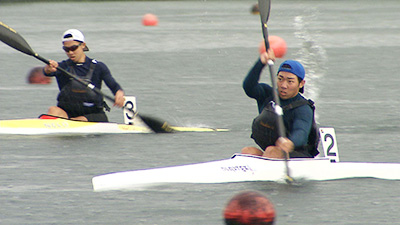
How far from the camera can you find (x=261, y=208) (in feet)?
17.9

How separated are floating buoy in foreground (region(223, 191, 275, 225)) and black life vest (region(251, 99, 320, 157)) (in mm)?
1972

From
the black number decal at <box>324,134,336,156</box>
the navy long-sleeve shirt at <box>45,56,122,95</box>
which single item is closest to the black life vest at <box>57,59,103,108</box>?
the navy long-sleeve shirt at <box>45,56,122,95</box>

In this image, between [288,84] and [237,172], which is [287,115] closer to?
[288,84]

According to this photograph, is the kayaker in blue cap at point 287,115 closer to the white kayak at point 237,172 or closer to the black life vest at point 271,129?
the black life vest at point 271,129

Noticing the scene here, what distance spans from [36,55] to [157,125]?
155 cm

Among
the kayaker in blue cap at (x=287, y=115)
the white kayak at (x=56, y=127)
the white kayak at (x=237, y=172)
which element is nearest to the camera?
the white kayak at (x=237, y=172)

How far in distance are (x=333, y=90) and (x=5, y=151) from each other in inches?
248

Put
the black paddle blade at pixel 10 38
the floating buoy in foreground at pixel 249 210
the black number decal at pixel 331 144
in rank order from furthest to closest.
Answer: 1. the black paddle blade at pixel 10 38
2. the black number decal at pixel 331 144
3. the floating buoy in foreground at pixel 249 210

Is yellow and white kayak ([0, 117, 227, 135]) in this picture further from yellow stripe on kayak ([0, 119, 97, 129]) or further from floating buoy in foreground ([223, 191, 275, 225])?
floating buoy in foreground ([223, 191, 275, 225])

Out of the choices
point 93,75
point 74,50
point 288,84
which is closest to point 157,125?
point 93,75

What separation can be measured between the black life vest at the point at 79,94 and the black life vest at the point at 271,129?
10.0ft

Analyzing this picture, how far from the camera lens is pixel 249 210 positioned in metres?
5.44

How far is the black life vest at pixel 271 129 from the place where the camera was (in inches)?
296

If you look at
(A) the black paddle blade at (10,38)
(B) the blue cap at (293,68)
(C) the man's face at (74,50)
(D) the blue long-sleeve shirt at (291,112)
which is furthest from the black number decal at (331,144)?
(A) the black paddle blade at (10,38)
